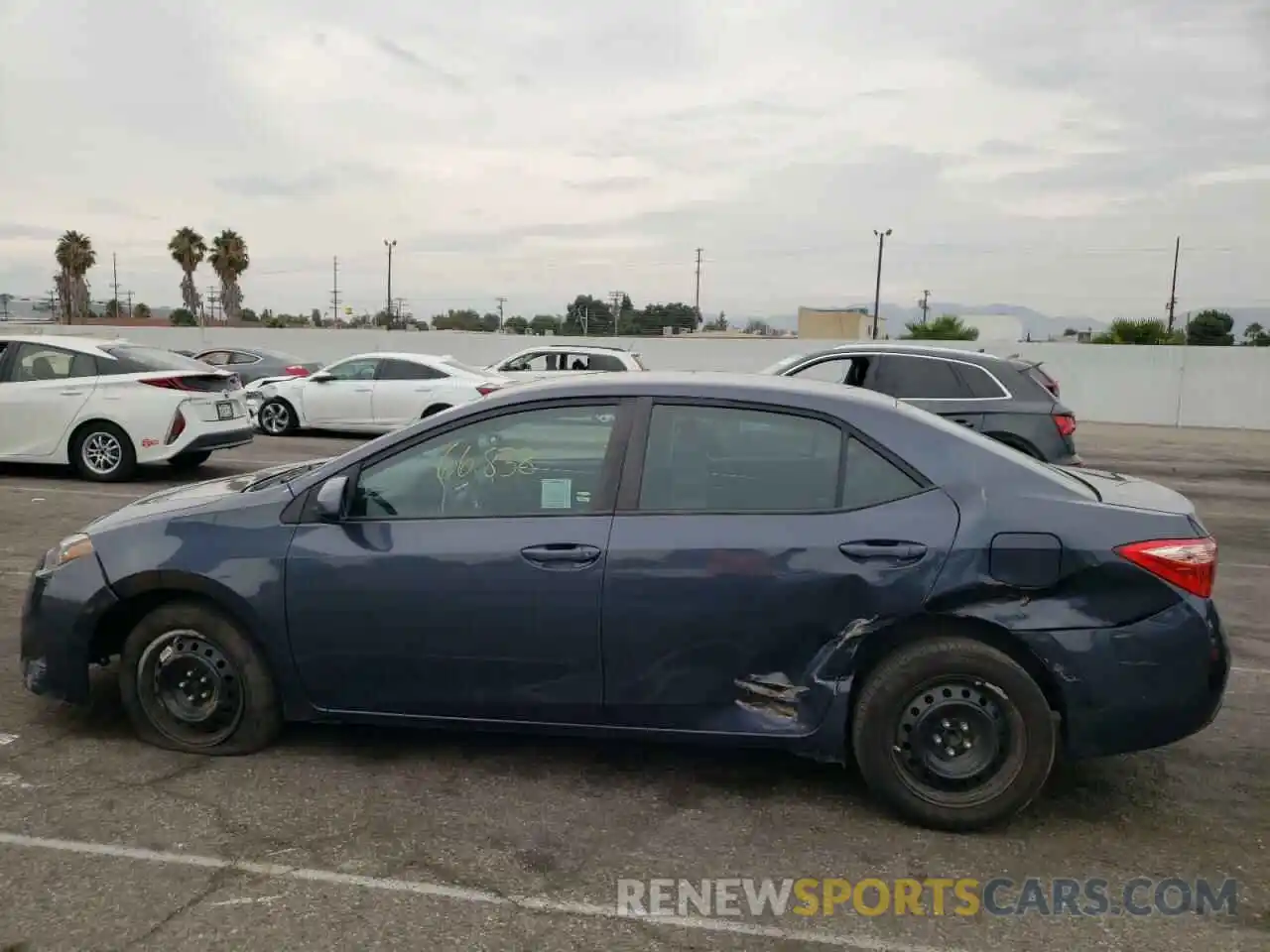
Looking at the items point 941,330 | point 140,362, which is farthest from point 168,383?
point 941,330

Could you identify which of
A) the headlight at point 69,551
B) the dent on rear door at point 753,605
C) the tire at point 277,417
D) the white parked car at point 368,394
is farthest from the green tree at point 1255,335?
the headlight at point 69,551

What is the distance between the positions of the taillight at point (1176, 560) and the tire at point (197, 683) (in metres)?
3.23

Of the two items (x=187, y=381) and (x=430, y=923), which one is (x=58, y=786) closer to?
(x=430, y=923)

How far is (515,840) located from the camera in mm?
3686

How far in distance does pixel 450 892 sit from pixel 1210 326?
2304 inches

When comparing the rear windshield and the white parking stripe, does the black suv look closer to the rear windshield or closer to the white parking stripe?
the rear windshield

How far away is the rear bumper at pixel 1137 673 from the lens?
3.68 meters

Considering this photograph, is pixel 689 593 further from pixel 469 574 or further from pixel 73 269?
pixel 73 269

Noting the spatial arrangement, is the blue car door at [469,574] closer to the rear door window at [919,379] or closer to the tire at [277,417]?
the rear door window at [919,379]

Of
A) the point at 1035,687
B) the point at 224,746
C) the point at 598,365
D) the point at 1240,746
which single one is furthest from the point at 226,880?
the point at 598,365

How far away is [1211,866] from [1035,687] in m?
0.80

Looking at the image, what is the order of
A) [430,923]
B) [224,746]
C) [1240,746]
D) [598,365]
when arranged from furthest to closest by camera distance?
1. [598,365]
2. [1240,746]
3. [224,746]
4. [430,923]

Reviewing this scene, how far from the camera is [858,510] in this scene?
3844mm

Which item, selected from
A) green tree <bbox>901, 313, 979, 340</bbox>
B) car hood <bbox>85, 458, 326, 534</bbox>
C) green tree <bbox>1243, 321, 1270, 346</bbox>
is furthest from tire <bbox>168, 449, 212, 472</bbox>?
green tree <bbox>1243, 321, 1270, 346</bbox>
